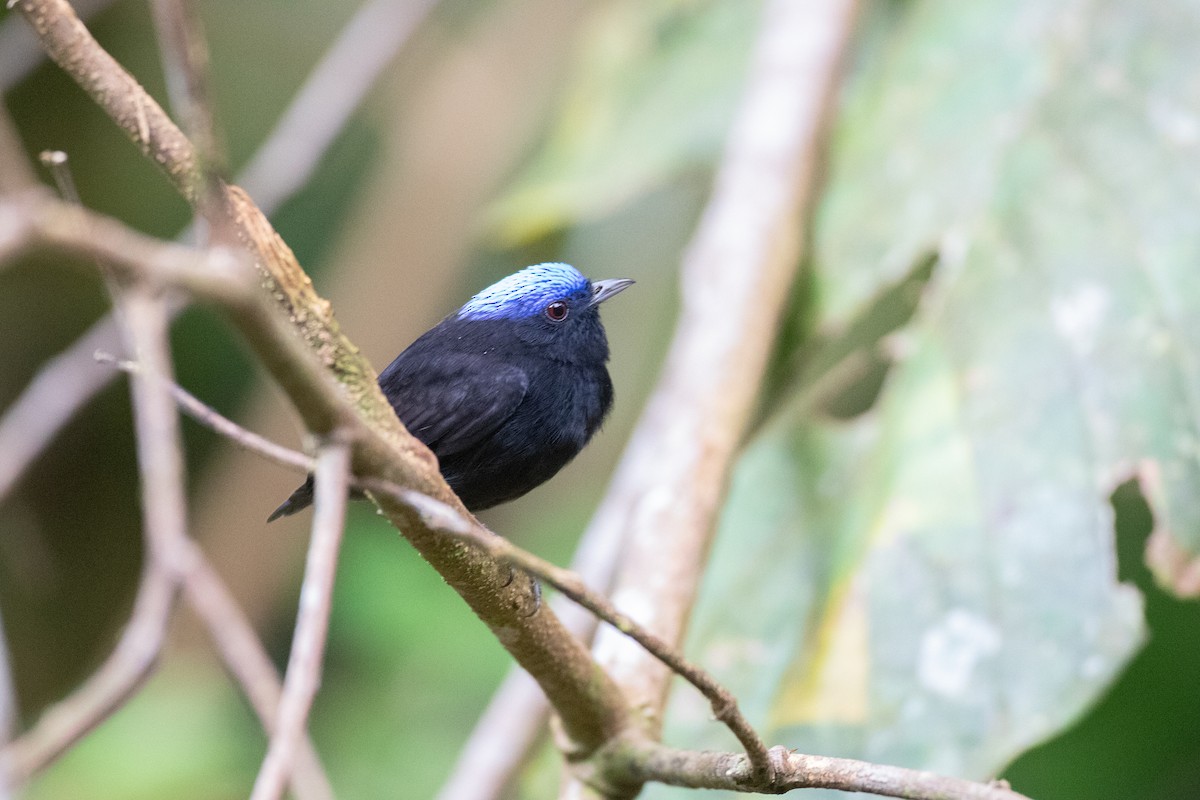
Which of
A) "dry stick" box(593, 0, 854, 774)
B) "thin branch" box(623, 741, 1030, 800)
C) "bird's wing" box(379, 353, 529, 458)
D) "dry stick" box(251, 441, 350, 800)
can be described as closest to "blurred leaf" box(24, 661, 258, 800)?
"dry stick" box(593, 0, 854, 774)

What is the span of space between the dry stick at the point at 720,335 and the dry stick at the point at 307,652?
1335 mm

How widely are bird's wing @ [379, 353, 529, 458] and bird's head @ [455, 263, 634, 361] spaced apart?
0.30 m

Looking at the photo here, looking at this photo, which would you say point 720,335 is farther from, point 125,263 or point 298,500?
point 125,263

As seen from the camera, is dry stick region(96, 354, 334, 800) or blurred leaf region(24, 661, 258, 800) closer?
dry stick region(96, 354, 334, 800)

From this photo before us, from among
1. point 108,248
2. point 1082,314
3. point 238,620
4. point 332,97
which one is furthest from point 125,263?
point 332,97

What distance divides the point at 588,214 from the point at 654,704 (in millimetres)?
2434

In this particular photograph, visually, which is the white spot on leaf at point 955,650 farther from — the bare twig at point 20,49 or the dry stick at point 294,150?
the bare twig at point 20,49

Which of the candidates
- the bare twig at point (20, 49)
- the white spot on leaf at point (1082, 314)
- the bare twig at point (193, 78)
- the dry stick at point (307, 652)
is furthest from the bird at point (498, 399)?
the bare twig at point (20, 49)

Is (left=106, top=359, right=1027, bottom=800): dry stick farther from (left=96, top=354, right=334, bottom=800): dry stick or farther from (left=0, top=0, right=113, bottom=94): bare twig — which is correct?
(left=0, top=0, right=113, bottom=94): bare twig

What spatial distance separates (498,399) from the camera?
252cm

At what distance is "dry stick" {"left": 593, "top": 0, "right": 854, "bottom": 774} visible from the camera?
2551mm

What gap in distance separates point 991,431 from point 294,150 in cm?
281

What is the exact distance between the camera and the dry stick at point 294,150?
339cm

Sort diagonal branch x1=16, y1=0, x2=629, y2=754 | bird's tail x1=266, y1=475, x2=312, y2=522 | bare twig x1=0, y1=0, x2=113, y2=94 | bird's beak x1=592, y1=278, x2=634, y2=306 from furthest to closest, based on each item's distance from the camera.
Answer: bare twig x1=0, y1=0, x2=113, y2=94 → bird's beak x1=592, y1=278, x2=634, y2=306 → bird's tail x1=266, y1=475, x2=312, y2=522 → diagonal branch x1=16, y1=0, x2=629, y2=754
